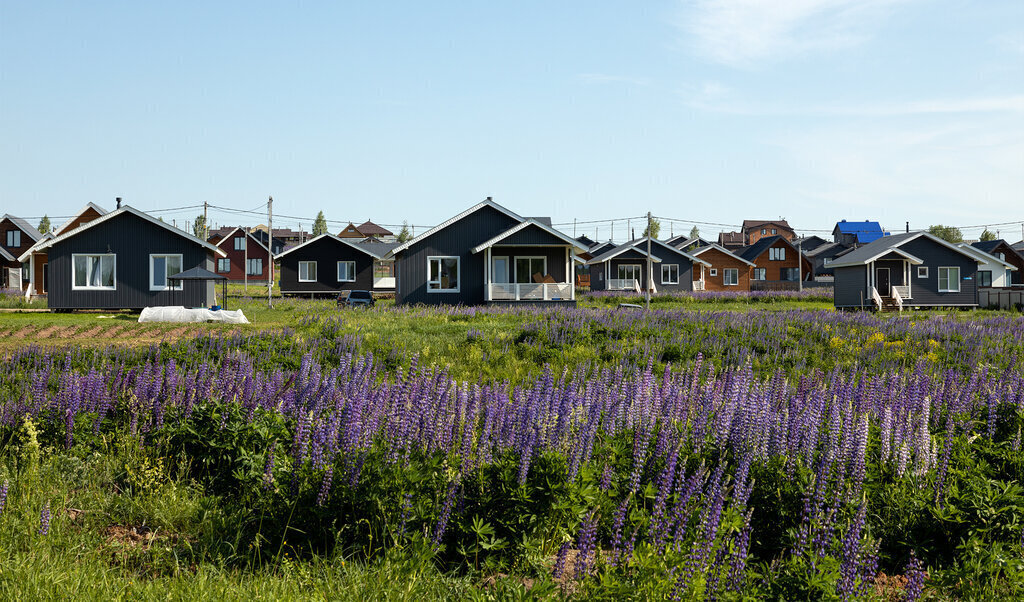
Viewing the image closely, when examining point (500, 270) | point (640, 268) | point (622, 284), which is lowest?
point (622, 284)

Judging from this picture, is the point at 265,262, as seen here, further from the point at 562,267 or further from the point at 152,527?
the point at 152,527

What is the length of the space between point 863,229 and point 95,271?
9957 centimetres

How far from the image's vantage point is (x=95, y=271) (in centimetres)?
3303

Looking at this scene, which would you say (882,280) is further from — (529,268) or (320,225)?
(320,225)

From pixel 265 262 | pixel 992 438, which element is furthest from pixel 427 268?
pixel 265 262

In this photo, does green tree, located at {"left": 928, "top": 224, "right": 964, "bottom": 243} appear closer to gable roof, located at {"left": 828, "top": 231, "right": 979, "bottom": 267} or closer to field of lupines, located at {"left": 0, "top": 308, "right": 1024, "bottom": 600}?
gable roof, located at {"left": 828, "top": 231, "right": 979, "bottom": 267}

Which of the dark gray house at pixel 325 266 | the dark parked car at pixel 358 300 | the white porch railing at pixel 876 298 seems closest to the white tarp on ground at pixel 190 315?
the dark parked car at pixel 358 300

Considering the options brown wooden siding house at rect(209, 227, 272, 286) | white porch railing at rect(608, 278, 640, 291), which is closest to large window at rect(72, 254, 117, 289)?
white porch railing at rect(608, 278, 640, 291)

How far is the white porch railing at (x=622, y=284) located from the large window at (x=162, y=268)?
33.6 meters

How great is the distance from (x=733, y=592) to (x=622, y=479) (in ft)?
4.86

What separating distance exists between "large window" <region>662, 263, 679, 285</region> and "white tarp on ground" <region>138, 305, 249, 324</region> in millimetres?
41298

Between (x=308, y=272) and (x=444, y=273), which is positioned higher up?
(x=308, y=272)

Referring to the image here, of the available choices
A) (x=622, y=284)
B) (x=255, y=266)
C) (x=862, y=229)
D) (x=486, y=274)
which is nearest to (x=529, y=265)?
(x=486, y=274)

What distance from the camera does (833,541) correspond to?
4246mm
